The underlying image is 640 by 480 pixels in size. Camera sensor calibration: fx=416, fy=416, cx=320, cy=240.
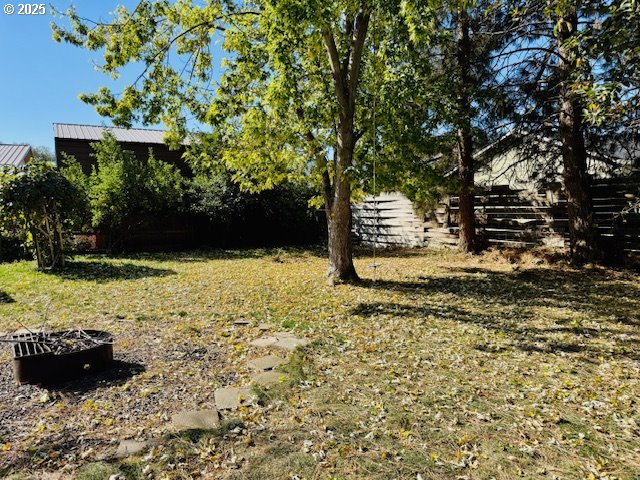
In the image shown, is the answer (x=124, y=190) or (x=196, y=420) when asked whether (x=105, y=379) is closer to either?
(x=196, y=420)

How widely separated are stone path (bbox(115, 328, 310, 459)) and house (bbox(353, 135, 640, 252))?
16.8 ft

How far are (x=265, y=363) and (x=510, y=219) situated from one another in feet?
30.8

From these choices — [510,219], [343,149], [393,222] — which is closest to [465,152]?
[510,219]

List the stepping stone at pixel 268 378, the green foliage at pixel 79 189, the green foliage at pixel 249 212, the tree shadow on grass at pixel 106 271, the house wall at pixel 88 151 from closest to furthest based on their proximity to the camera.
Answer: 1. the stepping stone at pixel 268 378
2. the tree shadow on grass at pixel 106 271
3. the green foliage at pixel 79 189
4. the green foliage at pixel 249 212
5. the house wall at pixel 88 151

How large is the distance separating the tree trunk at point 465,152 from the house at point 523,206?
33 cm

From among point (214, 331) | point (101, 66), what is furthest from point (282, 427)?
point (101, 66)

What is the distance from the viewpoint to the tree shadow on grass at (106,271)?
9.05 metres

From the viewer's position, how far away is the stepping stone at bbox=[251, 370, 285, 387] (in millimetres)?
3736

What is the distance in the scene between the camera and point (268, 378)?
152 inches

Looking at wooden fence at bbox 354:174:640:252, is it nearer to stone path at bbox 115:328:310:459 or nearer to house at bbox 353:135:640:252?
house at bbox 353:135:640:252

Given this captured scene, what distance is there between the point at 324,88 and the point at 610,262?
707 cm

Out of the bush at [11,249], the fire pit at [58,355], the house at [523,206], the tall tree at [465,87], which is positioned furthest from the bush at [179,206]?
the fire pit at [58,355]

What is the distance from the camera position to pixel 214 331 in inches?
209

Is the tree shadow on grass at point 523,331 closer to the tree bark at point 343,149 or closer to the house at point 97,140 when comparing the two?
the tree bark at point 343,149
